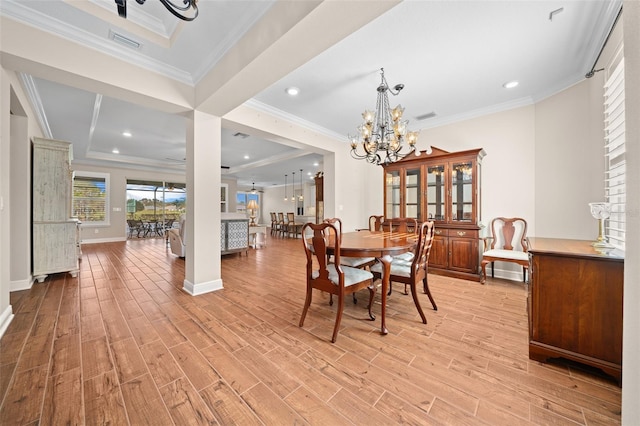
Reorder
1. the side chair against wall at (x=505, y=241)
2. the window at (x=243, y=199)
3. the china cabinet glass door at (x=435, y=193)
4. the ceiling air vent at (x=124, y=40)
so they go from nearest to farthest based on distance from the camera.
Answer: the ceiling air vent at (x=124, y=40)
the side chair against wall at (x=505, y=241)
the china cabinet glass door at (x=435, y=193)
the window at (x=243, y=199)

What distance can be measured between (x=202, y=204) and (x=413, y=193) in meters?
3.50

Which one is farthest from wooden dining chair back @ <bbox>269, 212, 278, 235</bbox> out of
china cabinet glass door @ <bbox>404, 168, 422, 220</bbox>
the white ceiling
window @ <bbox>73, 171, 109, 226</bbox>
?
china cabinet glass door @ <bbox>404, 168, 422, 220</bbox>

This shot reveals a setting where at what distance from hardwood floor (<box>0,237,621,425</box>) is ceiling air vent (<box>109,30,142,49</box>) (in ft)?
Answer: 8.85

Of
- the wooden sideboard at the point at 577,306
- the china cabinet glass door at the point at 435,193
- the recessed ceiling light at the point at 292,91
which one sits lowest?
the wooden sideboard at the point at 577,306

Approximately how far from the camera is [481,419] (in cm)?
119

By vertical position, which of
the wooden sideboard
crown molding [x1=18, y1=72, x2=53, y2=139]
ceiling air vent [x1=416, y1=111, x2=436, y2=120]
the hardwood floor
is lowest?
the hardwood floor

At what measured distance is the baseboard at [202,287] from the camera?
9.56 feet

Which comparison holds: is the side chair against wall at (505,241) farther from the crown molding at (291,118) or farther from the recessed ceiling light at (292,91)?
the recessed ceiling light at (292,91)

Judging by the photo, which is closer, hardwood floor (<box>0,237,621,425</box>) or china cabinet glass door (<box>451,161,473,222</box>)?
hardwood floor (<box>0,237,621,425</box>)

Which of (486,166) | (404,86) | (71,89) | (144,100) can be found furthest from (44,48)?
(486,166)

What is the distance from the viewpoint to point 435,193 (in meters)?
4.05

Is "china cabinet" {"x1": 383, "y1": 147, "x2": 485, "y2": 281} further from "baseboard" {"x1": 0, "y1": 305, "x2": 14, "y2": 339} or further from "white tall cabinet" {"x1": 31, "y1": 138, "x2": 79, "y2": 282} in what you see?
"white tall cabinet" {"x1": 31, "y1": 138, "x2": 79, "y2": 282}

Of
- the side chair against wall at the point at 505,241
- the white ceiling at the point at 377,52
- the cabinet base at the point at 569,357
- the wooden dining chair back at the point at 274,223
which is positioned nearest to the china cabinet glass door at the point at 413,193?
the white ceiling at the point at 377,52

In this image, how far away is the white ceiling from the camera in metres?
1.95
